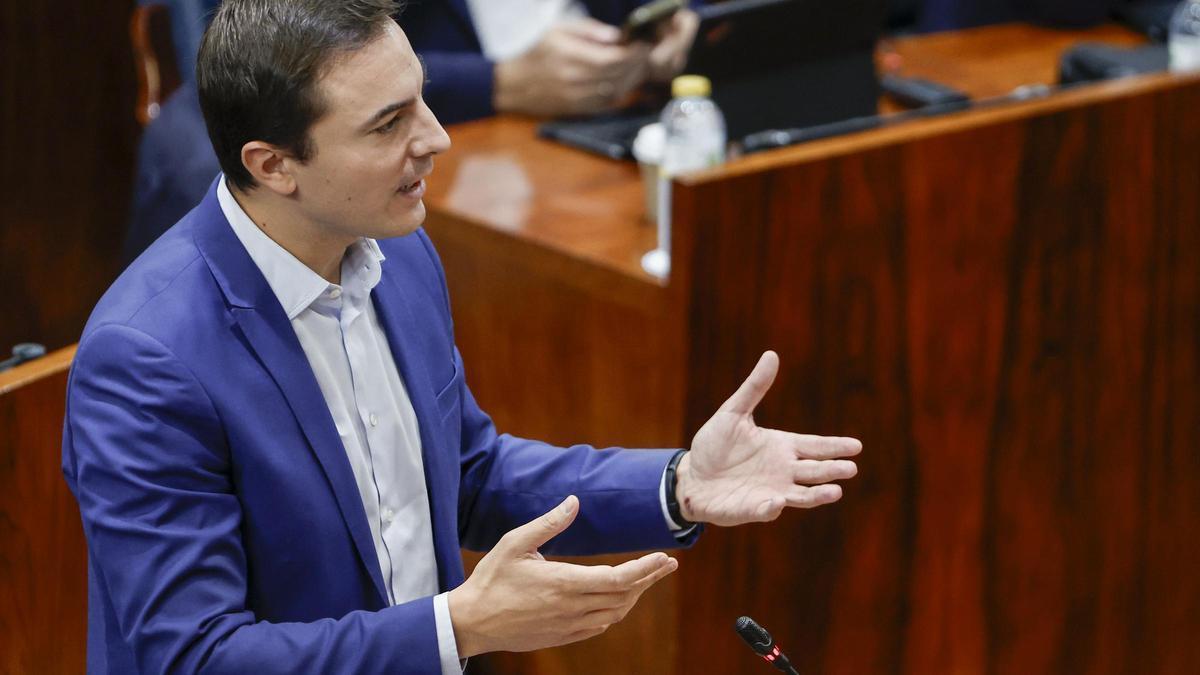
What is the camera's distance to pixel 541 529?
3.98 feet

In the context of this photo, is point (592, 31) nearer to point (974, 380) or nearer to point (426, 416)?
point (974, 380)

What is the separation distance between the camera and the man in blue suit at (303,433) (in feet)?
3.92

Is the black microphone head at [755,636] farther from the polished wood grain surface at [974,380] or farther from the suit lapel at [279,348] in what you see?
the polished wood grain surface at [974,380]

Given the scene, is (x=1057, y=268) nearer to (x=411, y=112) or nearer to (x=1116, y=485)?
(x=1116, y=485)

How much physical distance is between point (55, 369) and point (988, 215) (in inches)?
47.2

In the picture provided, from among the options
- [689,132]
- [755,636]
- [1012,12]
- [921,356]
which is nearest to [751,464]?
[755,636]

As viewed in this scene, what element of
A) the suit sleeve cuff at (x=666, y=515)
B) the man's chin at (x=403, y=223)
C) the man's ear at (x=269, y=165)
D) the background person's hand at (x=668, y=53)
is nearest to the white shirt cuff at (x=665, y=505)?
the suit sleeve cuff at (x=666, y=515)

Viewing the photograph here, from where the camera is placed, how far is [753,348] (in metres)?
1.92

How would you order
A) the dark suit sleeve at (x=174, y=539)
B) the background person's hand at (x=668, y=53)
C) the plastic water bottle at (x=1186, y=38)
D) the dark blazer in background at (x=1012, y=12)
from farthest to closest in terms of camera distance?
the dark blazer in background at (x=1012, y=12) < the background person's hand at (x=668, y=53) < the plastic water bottle at (x=1186, y=38) < the dark suit sleeve at (x=174, y=539)

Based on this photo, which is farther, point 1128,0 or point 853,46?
point 1128,0

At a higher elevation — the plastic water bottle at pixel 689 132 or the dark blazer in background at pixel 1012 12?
the dark blazer in background at pixel 1012 12

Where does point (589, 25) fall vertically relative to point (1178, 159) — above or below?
above

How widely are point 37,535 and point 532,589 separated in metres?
0.59

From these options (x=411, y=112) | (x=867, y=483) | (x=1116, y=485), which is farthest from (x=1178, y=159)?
(x=411, y=112)
